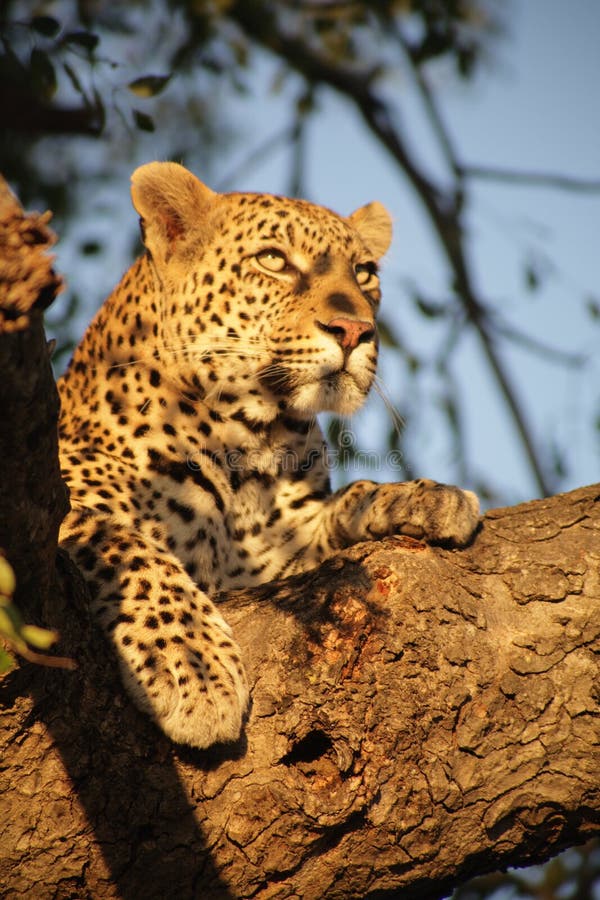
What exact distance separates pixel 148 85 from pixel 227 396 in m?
1.70

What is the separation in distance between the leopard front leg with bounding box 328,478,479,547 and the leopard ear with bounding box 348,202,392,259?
2.15m

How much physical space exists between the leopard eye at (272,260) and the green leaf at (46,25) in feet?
5.70

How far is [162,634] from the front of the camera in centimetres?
433

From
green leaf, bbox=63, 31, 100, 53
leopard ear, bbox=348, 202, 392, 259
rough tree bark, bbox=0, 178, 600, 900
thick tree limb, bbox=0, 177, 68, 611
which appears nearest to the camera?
thick tree limb, bbox=0, 177, 68, 611

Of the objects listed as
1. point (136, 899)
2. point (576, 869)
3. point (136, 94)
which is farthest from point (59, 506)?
point (576, 869)

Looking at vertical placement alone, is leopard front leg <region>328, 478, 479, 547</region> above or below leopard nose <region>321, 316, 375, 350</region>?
below

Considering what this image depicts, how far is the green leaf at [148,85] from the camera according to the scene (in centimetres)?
548

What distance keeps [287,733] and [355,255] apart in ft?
11.5

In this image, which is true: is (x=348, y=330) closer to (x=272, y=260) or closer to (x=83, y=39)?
(x=272, y=260)

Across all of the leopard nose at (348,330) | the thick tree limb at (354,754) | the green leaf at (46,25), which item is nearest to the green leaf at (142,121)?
the green leaf at (46,25)

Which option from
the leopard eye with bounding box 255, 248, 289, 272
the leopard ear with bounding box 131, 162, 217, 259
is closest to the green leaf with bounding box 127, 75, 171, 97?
the leopard ear with bounding box 131, 162, 217, 259

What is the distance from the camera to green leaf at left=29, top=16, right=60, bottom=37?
5.14 meters

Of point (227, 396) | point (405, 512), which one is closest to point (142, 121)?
point (227, 396)

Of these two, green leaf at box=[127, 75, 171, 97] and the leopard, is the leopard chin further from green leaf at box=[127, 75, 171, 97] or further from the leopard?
green leaf at box=[127, 75, 171, 97]
